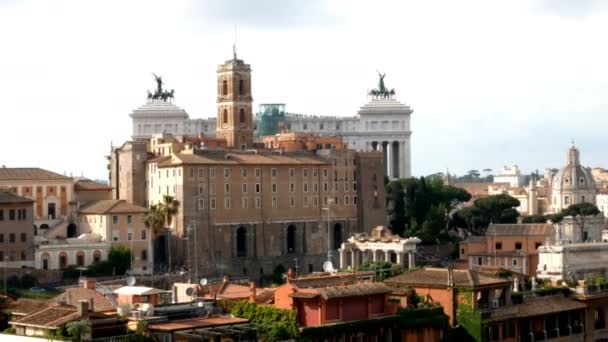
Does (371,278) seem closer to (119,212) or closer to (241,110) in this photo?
(119,212)

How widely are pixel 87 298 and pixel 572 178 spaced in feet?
355

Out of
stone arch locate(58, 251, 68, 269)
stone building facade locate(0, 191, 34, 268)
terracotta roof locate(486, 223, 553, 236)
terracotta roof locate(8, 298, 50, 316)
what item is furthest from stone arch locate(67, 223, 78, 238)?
terracotta roof locate(8, 298, 50, 316)

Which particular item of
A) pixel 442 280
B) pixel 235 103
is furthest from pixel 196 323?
pixel 235 103

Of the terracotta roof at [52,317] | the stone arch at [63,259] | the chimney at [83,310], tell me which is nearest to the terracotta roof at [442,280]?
the terracotta roof at [52,317]

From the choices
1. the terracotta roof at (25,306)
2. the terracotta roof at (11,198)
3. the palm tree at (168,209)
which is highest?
the terracotta roof at (11,198)

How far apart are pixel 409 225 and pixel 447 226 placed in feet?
10.5

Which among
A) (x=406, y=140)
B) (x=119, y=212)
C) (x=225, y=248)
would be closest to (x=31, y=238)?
(x=119, y=212)

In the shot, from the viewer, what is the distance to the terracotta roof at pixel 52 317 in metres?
44.8

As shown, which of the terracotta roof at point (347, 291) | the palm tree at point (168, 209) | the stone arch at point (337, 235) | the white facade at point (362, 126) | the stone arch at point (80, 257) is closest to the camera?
the terracotta roof at point (347, 291)

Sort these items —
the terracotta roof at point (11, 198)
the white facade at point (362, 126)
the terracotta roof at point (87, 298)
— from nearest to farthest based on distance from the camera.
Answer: the terracotta roof at point (87, 298) < the terracotta roof at point (11, 198) < the white facade at point (362, 126)

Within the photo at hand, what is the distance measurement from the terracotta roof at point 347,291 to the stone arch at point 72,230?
5092 cm

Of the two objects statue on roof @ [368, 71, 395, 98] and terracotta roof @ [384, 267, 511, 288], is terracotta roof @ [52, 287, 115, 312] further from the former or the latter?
statue on roof @ [368, 71, 395, 98]

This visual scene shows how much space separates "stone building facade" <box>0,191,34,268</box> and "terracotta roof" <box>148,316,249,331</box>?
44876 millimetres

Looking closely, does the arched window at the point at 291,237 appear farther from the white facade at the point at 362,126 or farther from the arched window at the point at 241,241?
the white facade at the point at 362,126
